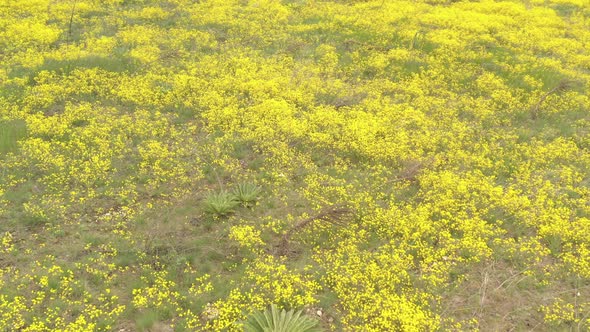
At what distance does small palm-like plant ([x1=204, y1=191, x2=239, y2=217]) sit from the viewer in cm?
1023

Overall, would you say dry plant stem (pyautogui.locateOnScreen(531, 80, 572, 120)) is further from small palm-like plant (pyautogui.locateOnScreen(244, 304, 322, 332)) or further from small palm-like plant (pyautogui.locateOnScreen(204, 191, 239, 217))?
small palm-like plant (pyautogui.locateOnScreen(244, 304, 322, 332))

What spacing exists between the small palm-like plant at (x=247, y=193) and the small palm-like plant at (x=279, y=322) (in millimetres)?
3461

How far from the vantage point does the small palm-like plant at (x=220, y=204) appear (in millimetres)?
10234

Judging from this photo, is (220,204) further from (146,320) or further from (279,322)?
(279,322)

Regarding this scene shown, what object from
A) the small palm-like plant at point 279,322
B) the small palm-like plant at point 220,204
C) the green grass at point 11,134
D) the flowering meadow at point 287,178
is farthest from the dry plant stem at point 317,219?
the green grass at point 11,134

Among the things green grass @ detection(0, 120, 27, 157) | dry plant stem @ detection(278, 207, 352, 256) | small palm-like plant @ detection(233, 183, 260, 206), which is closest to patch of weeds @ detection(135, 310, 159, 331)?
dry plant stem @ detection(278, 207, 352, 256)

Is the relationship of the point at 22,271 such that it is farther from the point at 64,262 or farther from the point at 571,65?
the point at 571,65

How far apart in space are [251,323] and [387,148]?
715 cm

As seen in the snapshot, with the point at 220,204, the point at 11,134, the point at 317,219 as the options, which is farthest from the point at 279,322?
the point at 11,134

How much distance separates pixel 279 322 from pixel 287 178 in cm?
487

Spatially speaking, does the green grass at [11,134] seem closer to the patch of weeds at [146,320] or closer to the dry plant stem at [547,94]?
the patch of weeds at [146,320]

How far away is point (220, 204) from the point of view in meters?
10.2

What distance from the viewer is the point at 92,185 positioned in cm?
1101

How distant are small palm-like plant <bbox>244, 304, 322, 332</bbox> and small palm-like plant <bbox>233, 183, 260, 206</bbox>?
3.46 m
